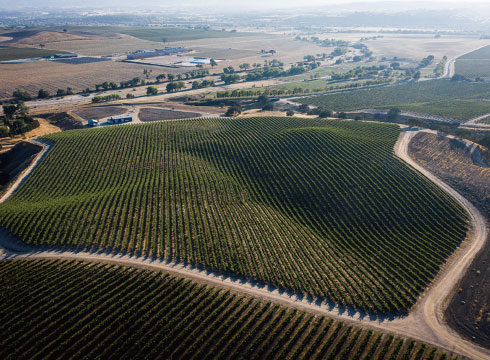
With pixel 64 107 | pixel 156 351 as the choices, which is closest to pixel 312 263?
pixel 156 351

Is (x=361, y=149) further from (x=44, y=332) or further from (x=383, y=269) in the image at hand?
(x=44, y=332)

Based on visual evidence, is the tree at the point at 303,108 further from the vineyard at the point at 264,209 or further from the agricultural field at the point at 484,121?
the agricultural field at the point at 484,121

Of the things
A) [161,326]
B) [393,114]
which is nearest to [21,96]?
[161,326]

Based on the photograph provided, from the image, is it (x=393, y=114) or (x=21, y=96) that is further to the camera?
(x=21, y=96)

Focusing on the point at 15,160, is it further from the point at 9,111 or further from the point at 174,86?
the point at 174,86

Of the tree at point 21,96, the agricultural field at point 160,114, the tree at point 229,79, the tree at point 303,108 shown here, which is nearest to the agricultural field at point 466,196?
the tree at point 303,108

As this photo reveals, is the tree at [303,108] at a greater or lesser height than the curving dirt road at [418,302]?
lesser
